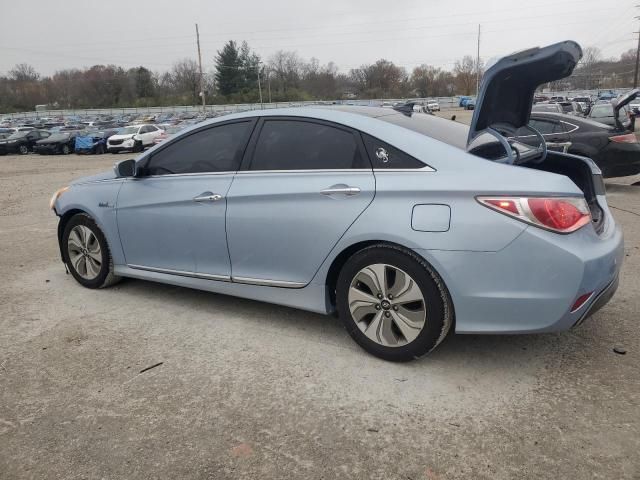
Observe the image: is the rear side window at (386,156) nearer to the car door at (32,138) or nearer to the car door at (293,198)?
the car door at (293,198)

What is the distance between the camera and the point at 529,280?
2781mm

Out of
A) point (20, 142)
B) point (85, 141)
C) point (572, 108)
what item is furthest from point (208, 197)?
point (20, 142)

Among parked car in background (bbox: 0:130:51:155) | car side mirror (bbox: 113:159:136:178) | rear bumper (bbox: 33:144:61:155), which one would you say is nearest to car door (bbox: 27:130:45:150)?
parked car in background (bbox: 0:130:51:155)

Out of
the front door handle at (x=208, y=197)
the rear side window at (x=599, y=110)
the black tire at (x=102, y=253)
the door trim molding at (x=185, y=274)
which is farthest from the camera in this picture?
the rear side window at (x=599, y=110)

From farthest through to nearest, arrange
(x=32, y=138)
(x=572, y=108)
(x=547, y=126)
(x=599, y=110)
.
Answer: (x=32, y=138) < (x=572, y=108) < (x=599, y=110) < (x=547, y=126)

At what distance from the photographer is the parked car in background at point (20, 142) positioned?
30.0 meters

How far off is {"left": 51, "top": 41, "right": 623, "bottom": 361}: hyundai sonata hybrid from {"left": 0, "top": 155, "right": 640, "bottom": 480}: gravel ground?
0.33 m

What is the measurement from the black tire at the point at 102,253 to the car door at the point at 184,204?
0.96ft

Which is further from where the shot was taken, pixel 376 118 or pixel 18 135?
pixel 18 135

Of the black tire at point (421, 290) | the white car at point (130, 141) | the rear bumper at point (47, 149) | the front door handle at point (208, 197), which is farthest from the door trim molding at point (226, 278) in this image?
the rear bumper at point (47, 149)

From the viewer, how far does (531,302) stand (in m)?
2.81

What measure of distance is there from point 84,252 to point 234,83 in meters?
89.0

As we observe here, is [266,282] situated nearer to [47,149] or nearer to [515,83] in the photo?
[515,83]

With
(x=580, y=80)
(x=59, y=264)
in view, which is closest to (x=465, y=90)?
(x=580, y=80)
